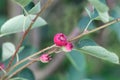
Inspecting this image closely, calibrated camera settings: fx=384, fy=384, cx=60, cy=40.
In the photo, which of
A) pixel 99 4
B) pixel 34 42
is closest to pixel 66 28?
pixel 34 42

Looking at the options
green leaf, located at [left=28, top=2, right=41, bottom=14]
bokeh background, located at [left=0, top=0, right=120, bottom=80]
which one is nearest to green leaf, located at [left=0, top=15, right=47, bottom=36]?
green leaf, located at [left=28, top=2, right=41, bottom=14]

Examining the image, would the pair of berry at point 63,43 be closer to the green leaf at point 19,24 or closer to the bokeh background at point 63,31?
the green leaf at point 19,24

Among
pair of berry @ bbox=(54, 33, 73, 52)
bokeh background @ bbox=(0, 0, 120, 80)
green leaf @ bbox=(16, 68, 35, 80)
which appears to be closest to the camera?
pair of berry @ bbox=(54, 33, 73, 52)

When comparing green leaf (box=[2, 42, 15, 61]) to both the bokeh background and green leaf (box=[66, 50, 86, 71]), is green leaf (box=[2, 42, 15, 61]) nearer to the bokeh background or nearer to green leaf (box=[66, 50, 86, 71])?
green leaf (box=[66, 50, 86, 71])

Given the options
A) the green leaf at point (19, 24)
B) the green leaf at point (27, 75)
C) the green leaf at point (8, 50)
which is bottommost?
the green leaf at point (27, 75)

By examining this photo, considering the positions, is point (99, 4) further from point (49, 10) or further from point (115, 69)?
point (115, 69)

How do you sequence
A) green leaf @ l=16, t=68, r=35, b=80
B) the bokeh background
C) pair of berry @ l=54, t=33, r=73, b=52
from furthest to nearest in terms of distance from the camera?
the bokeh background, green leaf @ l=16, t=68, r=35, b=80, pair of berry @ l=54, t=33, r=73, b=52

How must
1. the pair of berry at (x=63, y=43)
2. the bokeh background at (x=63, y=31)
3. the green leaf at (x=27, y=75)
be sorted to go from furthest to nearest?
the bokeh background at (x=63, y=31) < the green leaf at (x=27, y=75) < the pair of berry at (x=63, y=43)

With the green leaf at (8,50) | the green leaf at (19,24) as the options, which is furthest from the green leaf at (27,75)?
the green leaf at (19,24)

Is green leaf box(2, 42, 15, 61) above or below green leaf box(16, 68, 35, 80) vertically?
above

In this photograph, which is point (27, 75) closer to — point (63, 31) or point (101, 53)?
point (101, 53)

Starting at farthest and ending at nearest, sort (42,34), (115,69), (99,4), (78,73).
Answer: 1. (115,69)
2. (42,34)
3. (78,73)
4. (99,4)
